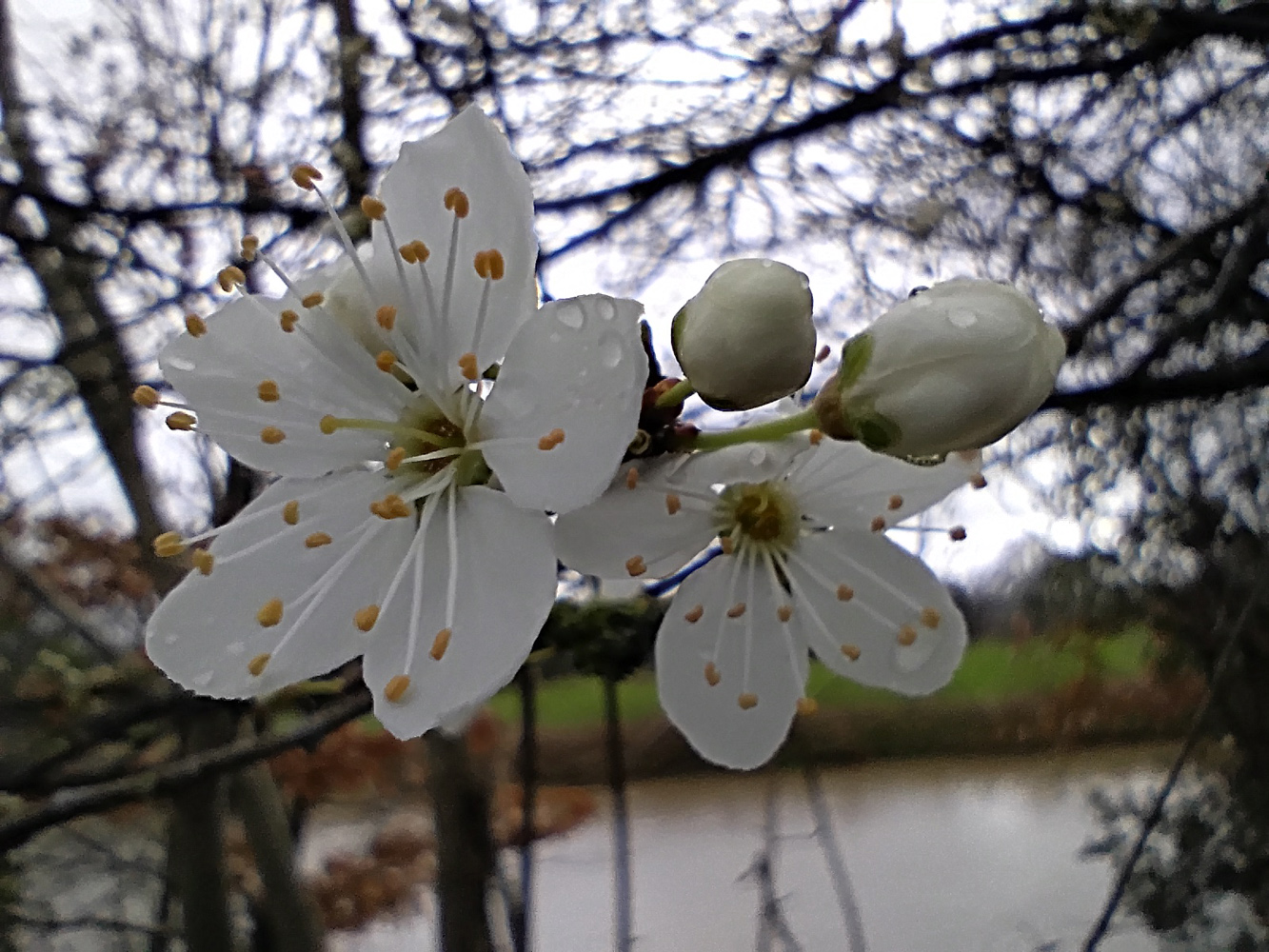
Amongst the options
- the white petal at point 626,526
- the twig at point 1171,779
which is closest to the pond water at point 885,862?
the twig at point 1171,779

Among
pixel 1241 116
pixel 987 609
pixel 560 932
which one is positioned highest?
pixel 1241 116

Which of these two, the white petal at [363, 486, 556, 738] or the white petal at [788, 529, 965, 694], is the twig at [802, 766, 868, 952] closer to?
the white petal at [788, 529, 965, 694]

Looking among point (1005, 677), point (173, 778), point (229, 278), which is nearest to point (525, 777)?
point (173, 778)

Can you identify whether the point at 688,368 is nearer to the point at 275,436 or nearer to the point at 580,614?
the point at 275,436

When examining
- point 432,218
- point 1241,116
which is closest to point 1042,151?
point 1241,116

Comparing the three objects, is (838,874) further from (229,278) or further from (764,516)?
(229,278)

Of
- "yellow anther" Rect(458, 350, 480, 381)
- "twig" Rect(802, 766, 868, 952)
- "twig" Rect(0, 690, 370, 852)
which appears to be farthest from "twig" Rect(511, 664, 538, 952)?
"twig" Rect(802, 766, 868, 952)
